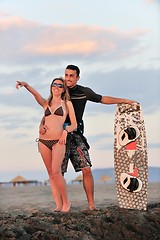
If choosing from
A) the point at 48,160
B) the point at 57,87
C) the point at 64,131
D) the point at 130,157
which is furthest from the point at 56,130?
the point at 130,157

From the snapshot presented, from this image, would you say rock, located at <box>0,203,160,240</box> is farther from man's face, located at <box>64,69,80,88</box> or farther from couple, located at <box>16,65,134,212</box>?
man's face, located at <box>64,69,80,88</box>

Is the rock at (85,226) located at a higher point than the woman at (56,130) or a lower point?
lower

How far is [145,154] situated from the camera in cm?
811

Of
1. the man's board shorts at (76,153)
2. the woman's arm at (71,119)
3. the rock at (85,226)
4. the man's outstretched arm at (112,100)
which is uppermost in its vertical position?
the man's outstretched arm at (112,100)

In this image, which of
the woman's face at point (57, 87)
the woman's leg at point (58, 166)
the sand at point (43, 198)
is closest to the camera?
the woman's leg at point (58, 166)

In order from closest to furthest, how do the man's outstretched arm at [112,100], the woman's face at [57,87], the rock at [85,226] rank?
the rock at [85,226], the woman's face at [57,87], the man's outstretched arm at [112,100]

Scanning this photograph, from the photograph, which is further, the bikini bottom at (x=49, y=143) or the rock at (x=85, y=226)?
the bikini bottom at (x=49, y=143)

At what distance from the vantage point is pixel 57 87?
24.1 feet

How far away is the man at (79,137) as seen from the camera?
7.44 metres

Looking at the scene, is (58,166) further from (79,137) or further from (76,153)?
(79,137)

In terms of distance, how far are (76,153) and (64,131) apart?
1.44ft

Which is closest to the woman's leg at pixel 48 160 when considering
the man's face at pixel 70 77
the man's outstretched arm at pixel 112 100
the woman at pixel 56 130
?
the woman at pixel 56 130

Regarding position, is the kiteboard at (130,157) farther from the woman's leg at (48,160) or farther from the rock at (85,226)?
the woman's leg at (48,160)

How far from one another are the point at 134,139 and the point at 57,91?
1.40 m
